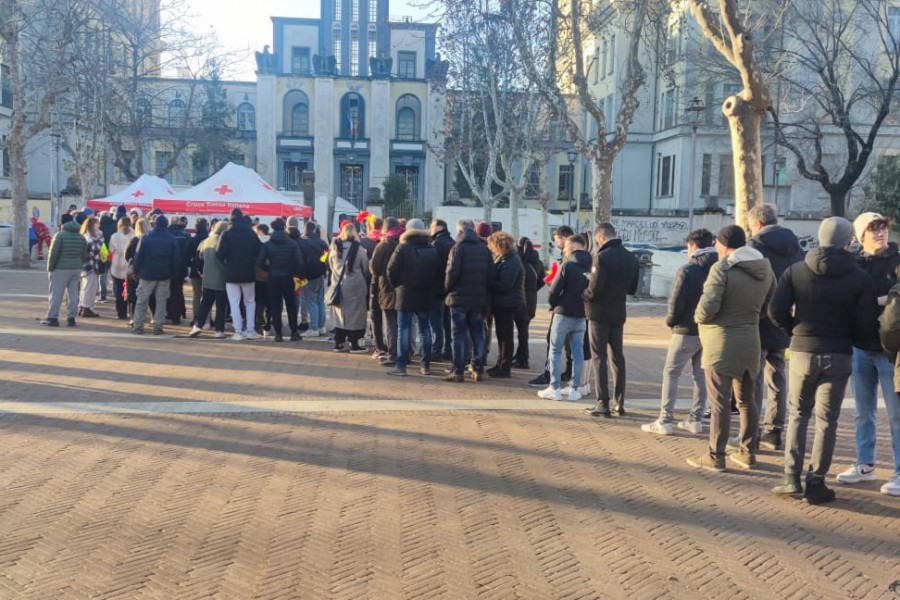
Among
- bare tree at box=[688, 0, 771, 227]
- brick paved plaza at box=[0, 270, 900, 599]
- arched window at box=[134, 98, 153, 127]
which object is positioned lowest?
brick paved plaza at box=[0, 270, 900, 599]

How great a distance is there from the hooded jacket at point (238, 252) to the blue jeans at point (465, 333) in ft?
12.7

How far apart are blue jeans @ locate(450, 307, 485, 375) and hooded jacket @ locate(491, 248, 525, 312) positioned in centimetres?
41

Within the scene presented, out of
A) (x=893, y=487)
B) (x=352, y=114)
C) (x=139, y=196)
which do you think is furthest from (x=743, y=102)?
(x=352, y=114)

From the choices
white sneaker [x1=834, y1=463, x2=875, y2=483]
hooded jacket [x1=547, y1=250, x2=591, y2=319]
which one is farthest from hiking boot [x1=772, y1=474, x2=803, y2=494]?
hooded jacket [x1=547, y1=250, x2=591, y2=319]

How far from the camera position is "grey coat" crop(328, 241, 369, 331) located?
36.4 feet

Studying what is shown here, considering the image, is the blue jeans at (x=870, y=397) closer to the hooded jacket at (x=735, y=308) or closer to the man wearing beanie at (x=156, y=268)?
the hooded jacket at (x=735, y=308)

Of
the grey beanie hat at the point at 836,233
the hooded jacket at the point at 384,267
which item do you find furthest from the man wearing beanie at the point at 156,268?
the grey beanie hat at the point at 836,233

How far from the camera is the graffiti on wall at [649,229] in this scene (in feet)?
128

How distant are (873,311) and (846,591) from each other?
1959 mm

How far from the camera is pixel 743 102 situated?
9.80 m

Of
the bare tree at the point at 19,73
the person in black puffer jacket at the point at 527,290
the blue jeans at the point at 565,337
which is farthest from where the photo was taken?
the bare tree at the point at 19,73

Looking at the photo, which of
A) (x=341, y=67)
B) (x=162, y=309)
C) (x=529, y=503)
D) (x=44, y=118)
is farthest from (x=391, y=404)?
(x=341, y=67)

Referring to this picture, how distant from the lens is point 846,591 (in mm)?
4273

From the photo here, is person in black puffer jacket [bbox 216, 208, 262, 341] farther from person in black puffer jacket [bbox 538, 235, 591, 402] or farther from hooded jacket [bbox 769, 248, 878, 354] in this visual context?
hooded jacket [bbox 769, 248, 878, 354]
